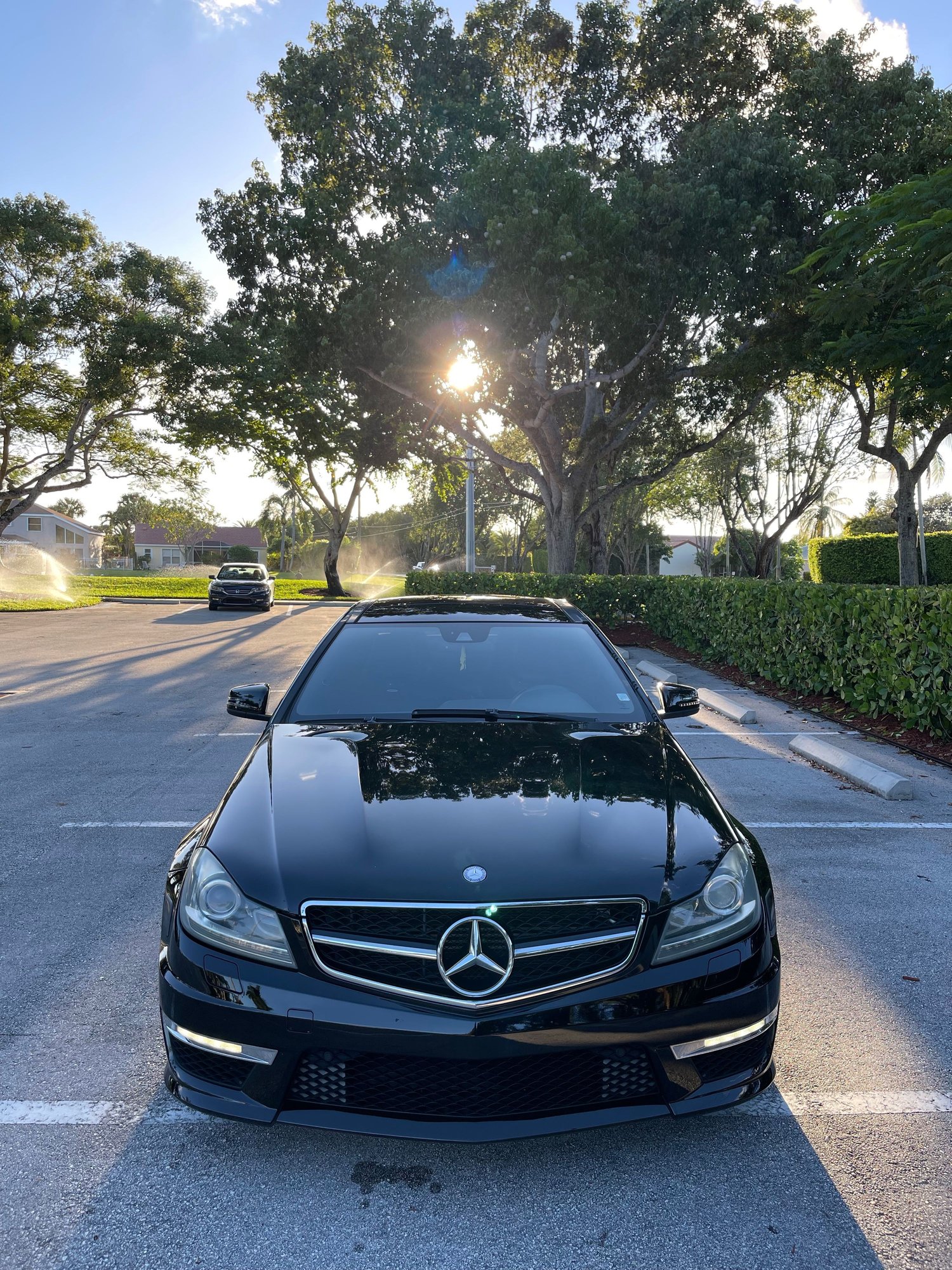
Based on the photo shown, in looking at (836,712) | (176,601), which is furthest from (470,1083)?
(176,601)

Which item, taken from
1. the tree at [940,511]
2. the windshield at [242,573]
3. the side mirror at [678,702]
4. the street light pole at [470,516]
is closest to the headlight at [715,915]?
the side mirror at [678,702]

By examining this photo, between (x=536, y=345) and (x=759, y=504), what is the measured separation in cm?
1819

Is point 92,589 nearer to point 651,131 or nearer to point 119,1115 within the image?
point 651,131

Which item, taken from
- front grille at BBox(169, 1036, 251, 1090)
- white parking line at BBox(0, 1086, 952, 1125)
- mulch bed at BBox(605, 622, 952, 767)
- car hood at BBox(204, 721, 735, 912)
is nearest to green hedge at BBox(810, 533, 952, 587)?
mulch bed at BBox(605, 622, 952, 767)

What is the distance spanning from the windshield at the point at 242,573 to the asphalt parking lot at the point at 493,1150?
27.3 meters

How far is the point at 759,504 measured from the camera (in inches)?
1425

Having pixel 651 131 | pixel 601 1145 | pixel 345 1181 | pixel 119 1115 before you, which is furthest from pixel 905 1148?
pixel 651 131

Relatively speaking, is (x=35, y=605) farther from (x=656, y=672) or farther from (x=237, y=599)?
(x=656, y=672)

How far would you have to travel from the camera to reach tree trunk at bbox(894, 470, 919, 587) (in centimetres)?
2189

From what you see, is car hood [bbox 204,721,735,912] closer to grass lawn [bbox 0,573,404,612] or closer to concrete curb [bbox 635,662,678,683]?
concrete curb [bbox 635,662,678,683]

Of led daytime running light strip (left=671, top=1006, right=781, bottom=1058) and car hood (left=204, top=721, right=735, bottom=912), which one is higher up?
car hood (left=204, top=721, right=735, bottom=912)

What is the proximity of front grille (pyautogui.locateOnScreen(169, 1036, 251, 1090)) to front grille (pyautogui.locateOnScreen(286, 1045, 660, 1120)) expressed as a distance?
0.15 metres

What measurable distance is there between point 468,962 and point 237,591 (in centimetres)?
3012

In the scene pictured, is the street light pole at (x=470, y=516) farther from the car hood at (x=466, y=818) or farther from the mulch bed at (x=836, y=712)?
the car hood at (x=466, y=818)
